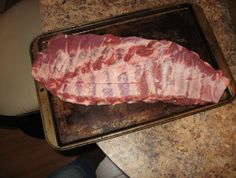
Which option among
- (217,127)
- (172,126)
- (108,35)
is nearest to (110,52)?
(108,35)

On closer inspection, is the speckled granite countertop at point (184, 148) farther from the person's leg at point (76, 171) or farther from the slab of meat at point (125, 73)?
the person's leg at point (76, 171)

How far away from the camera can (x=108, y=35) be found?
1771 mm

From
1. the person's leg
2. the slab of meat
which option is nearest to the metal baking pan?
the slab of meat

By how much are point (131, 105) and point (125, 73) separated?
19 cm

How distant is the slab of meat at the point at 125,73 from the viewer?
5.43 feet

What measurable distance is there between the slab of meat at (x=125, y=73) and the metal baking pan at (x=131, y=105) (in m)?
0.05

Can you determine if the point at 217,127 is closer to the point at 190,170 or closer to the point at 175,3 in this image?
the point at 190,170

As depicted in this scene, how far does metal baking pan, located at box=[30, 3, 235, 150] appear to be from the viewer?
1619 millimetres

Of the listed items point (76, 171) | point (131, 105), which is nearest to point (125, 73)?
point (131, 105)

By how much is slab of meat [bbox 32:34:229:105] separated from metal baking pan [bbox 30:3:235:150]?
0.05 meters

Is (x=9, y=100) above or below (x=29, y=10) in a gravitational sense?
below

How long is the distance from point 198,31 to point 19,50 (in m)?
1.23

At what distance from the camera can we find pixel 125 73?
1.68 m

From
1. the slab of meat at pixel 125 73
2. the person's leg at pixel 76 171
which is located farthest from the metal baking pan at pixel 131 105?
the person's leg at pixel 76 171
